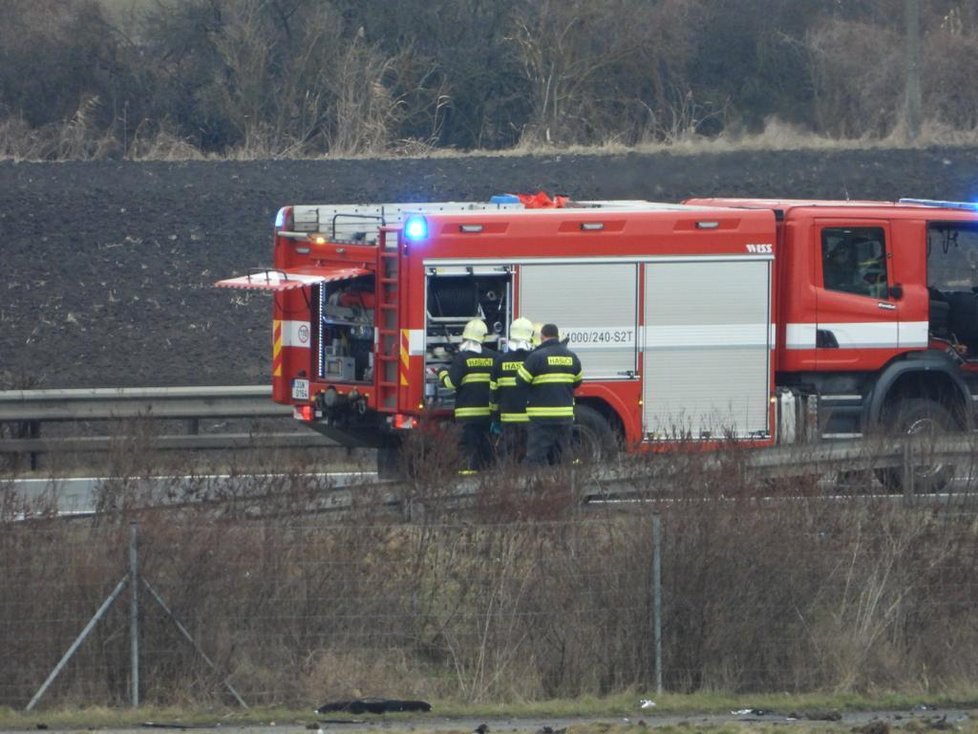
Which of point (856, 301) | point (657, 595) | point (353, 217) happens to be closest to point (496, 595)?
point (657, 595)

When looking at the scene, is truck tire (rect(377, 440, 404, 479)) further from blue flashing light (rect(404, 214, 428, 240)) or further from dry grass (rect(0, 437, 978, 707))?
dry grass (rect(0, 437, 978, 707))

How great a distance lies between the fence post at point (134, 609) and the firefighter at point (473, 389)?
14.3 feet

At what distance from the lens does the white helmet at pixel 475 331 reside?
1235 centimetres

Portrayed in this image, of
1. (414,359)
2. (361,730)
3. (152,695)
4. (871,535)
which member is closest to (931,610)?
(871,535)

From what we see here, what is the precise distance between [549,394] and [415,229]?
1.86 m

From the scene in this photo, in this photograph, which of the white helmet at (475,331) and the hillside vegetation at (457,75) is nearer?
the white helmet at (475,331)

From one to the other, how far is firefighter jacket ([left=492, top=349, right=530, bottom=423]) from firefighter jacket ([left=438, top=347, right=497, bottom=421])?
0.18 meters

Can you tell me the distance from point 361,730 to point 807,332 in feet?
22.4

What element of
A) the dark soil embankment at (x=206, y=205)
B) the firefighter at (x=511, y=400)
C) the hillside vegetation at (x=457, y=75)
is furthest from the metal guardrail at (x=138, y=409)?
the hillside vegetation at (x=457, y=75)

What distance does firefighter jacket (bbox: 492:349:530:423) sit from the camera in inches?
468

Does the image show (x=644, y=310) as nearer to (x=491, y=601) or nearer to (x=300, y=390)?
(x=300, y=390)

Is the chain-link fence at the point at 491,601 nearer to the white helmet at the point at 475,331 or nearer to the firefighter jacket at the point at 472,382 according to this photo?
the firefighter jacket at the point at 472,382

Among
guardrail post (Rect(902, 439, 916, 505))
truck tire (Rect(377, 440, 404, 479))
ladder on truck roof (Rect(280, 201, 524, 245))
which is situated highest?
ladder on truck roof (Rect(280, 201, 524, 245))

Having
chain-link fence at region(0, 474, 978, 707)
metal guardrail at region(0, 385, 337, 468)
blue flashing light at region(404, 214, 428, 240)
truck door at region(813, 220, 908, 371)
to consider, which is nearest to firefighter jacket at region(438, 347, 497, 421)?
blue flashing light at region(404, 214, 428, 240)
